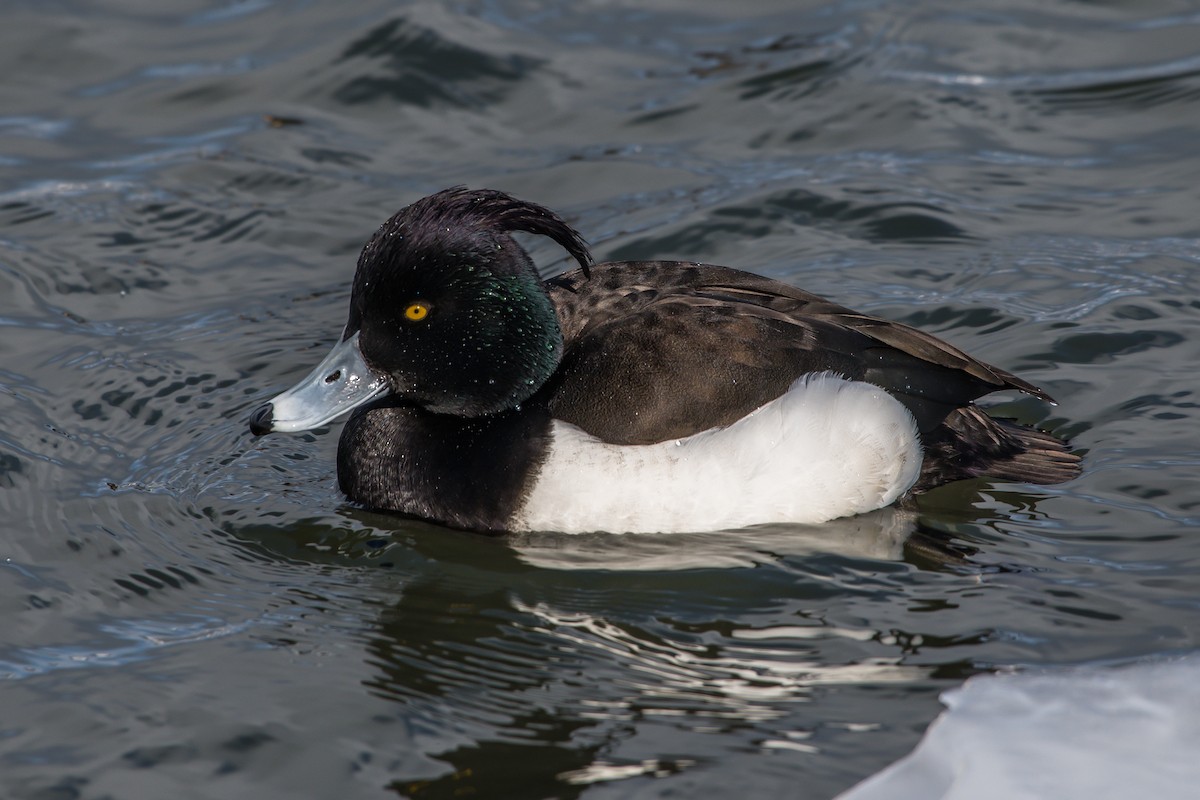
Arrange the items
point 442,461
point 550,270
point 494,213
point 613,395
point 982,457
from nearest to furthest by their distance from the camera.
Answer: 1. point 613,395
2. point 494,213
3. point 442,461
4. point 982,457
5. point 550,270

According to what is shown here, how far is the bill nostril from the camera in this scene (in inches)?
219

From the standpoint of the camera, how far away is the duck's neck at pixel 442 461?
5.43 m

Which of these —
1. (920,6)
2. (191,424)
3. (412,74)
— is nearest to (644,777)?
(191,424)

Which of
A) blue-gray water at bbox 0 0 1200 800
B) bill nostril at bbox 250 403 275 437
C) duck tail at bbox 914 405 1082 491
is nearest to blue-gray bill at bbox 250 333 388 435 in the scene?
bill nostril at bbox 250 403 275 437

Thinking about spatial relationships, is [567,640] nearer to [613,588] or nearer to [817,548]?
[613,588]

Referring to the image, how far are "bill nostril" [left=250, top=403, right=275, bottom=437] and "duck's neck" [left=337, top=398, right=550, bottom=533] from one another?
363 millimetres

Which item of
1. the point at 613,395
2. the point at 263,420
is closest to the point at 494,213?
the point at 613,395

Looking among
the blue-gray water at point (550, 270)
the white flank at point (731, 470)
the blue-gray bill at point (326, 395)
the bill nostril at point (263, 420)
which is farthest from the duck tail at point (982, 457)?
the bill nostril at point (263, 420)

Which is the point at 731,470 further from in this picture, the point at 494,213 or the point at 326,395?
the point at 326,395

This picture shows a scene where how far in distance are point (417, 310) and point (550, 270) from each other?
2.42 m

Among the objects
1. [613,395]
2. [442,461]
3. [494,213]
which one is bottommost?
[442,461]

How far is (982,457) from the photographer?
5.79 metres

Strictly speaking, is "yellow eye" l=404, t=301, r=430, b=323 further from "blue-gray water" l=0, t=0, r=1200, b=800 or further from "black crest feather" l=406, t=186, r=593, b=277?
"blue-gray water" l=0, t=0, r=1200, b=800

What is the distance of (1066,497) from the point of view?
571 centimetres
